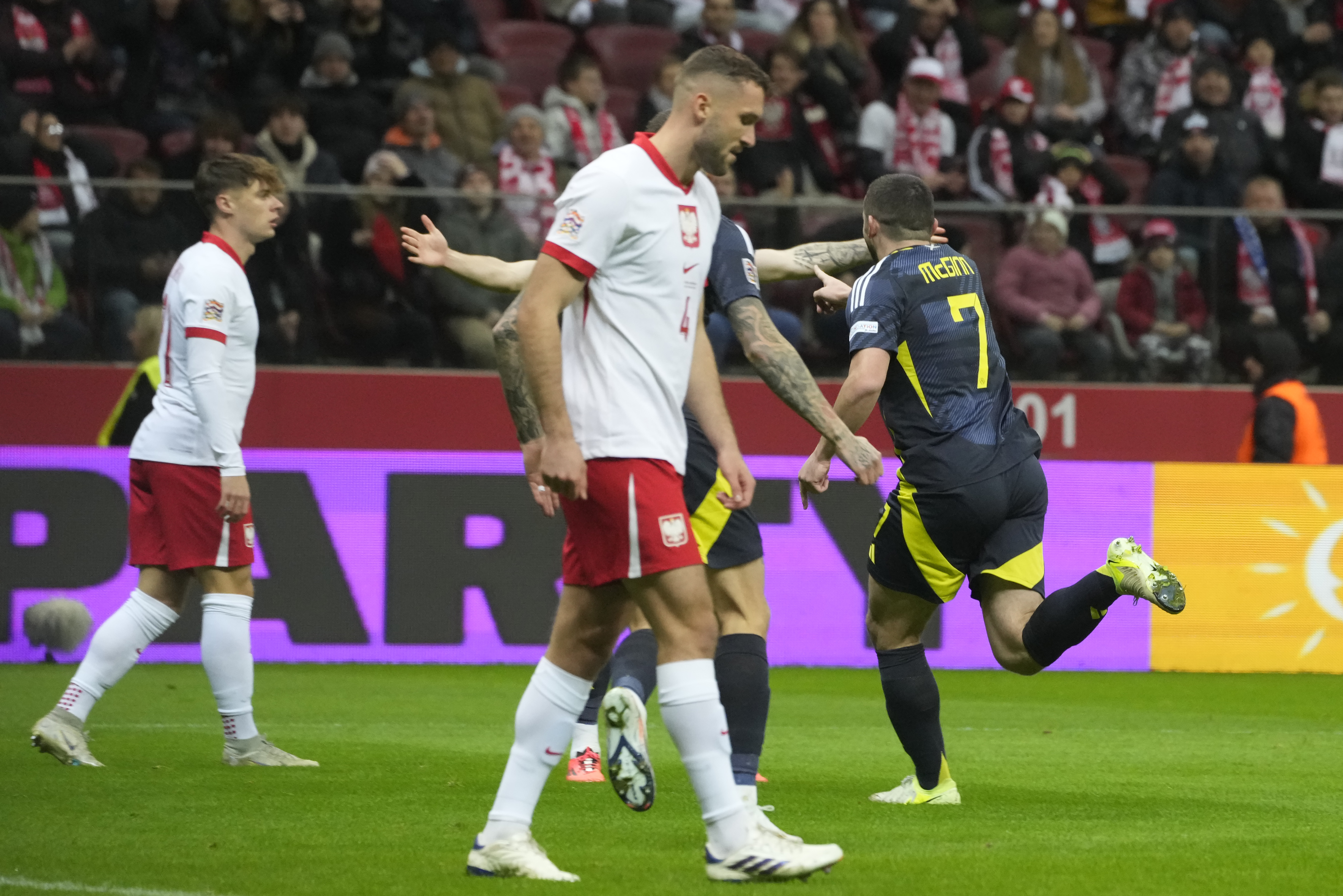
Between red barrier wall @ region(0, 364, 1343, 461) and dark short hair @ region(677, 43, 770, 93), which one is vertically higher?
dark short hair @ region(677, 43, 770, 93)

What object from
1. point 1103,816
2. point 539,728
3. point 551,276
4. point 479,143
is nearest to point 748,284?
point 551,276

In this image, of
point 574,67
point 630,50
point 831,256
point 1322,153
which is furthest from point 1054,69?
point 831,256

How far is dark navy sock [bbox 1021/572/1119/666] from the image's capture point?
583 cm

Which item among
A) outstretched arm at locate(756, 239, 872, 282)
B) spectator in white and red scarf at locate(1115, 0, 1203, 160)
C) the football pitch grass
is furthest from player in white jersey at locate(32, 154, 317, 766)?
spectator in white and red scarf at locate(1115, 0, 1203, 160)

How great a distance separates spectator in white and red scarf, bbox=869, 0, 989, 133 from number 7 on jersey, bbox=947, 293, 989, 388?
10.2 m

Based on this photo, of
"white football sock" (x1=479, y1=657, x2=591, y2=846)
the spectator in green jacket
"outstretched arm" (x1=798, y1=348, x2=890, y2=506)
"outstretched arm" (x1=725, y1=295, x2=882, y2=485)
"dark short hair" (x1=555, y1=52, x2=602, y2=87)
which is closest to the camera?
"white football sock" (x1=479, y1=657, x2=591, y2=846)

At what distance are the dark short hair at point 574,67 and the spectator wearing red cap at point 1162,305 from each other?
459 centimetres

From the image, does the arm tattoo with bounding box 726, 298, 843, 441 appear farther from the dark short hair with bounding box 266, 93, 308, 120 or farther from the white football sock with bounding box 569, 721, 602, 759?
the dark short hair with bounding box 266, 93, 308, 120

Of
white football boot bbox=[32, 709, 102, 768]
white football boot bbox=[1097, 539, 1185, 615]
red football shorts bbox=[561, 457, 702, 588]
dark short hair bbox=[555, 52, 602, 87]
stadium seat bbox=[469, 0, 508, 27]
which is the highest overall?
stadium seat bbox=[469, 0, 508, 27]

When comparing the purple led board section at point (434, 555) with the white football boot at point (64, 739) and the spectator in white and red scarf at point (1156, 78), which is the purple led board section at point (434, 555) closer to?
the white football boot at point (64, 739)

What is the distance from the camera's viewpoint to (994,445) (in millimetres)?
6266

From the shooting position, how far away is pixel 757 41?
16.9 meters

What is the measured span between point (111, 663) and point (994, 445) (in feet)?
11.2

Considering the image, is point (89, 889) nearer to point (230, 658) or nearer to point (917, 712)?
point (230, 658)
